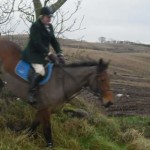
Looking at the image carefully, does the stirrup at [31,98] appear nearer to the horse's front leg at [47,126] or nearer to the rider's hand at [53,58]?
the horse's front leg at [47,126]

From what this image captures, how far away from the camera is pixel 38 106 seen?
992 centimetres

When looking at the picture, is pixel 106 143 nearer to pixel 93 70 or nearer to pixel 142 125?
pixel 93 70

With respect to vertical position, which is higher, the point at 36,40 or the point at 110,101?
the point at 36,40

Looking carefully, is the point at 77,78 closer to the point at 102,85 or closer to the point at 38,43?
the point at 102,85

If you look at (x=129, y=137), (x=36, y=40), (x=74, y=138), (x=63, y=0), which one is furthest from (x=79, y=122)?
(x=63, y=0)

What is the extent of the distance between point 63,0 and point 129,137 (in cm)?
463

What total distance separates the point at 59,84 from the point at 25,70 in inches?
33.0

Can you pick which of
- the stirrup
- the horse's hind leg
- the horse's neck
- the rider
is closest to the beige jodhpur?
the rider

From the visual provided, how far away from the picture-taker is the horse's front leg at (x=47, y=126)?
9.84 meters

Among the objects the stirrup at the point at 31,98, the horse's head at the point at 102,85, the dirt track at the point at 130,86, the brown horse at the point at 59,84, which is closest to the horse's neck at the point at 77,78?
the brown horse at the point at 59,84

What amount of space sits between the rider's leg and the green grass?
0.95m

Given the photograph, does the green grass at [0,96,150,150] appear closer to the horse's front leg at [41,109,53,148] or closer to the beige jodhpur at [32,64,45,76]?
the horse's front leg at [41,109,53,148]

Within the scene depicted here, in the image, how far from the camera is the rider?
31.2 feet

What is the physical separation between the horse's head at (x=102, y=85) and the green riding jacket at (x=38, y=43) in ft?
4.00
